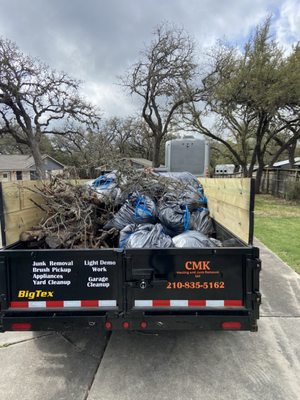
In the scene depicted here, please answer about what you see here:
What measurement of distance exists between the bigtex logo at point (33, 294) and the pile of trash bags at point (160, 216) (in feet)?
2.57

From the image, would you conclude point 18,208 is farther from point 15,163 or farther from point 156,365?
point 15,163

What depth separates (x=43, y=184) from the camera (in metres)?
3.79

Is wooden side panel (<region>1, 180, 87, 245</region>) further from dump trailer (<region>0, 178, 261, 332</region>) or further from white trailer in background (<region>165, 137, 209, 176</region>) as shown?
white trailer in background (<region>165, 137, 209, 176</region>)

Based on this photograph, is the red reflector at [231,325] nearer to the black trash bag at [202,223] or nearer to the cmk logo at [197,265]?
the cmk logo at [197,265]

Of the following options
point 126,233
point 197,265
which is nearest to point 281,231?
point 126,233

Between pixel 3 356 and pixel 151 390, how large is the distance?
149 centimetres

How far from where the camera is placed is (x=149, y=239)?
8.78 feet

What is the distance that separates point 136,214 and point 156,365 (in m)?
1.43

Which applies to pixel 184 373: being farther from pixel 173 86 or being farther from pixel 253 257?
pixel 173 86

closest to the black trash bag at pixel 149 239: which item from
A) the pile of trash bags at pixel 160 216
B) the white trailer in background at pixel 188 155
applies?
the pile of trash bags at pixel 160 216

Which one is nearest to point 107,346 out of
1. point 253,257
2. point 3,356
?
point 3,356

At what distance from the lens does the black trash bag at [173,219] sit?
3090 millimetres

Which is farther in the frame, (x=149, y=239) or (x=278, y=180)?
(x=278, y=180)

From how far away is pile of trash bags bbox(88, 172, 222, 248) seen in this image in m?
2.73
